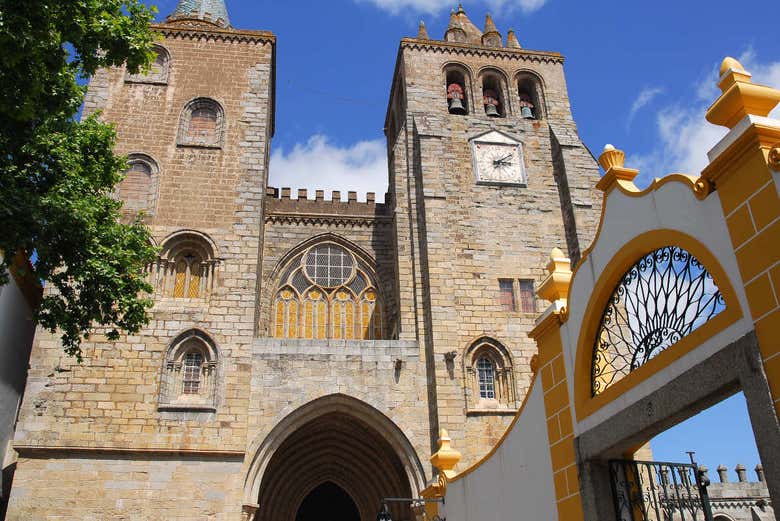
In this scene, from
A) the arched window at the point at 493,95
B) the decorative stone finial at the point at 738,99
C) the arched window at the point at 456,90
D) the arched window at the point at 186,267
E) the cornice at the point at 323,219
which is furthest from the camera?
the arched window at the point at 493,95

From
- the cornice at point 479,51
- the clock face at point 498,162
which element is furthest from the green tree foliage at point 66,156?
the cornice at point 479,51

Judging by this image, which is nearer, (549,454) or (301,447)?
(549,454)

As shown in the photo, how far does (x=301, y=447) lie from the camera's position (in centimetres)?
1795

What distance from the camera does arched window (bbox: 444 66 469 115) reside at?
65.1ft

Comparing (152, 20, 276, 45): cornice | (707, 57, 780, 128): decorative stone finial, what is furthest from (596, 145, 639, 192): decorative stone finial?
(152, 20, 276, 45): cornice

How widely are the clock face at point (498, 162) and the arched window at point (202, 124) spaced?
6.54m

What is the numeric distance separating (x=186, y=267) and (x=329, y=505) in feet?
26.2

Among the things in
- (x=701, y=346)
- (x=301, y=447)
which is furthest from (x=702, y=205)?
(x=301, y=447)

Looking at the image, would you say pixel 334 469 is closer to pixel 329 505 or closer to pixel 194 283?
pixel 329 505

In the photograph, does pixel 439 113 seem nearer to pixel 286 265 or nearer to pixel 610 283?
pixel 286 265

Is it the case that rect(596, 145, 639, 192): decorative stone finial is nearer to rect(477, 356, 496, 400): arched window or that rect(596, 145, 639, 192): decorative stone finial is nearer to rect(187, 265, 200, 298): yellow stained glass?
rect(477, 356, 496, 400): arched window

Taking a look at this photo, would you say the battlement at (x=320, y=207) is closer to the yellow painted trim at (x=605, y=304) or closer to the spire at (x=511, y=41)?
the spire at (x=511, y=41)

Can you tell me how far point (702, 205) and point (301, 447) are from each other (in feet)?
48.2

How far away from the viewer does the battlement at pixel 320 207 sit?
64.0ft
